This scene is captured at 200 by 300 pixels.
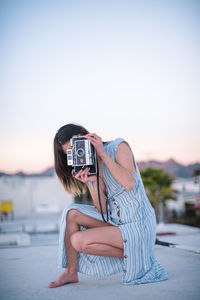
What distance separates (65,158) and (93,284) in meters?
0.86

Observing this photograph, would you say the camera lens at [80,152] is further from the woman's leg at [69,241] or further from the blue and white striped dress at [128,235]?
the woman's leg at [69,241]

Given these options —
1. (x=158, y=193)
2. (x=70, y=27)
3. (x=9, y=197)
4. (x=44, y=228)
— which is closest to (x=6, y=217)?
(x=9, y=197)

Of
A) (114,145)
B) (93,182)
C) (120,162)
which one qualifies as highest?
(114,145)

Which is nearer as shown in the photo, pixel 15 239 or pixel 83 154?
pixel 83 154

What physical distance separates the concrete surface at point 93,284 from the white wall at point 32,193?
29187 mm

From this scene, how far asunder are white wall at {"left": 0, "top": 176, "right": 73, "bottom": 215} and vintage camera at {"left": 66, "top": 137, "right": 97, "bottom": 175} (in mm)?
29881

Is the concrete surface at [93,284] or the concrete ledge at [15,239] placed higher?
the concrete surface at [93,284]

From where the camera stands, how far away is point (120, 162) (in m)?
2.00

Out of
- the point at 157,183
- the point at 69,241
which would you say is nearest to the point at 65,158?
the point at 69,241

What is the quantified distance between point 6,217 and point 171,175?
1603 cm

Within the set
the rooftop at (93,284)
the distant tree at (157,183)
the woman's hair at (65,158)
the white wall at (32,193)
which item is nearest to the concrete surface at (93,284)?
the rooftop at (93,284)

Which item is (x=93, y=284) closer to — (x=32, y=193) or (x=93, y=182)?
(x=93, y=182)

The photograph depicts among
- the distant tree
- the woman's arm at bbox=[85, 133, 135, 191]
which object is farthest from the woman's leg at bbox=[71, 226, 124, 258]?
the distant tree

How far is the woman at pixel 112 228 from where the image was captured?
1.95 metres
